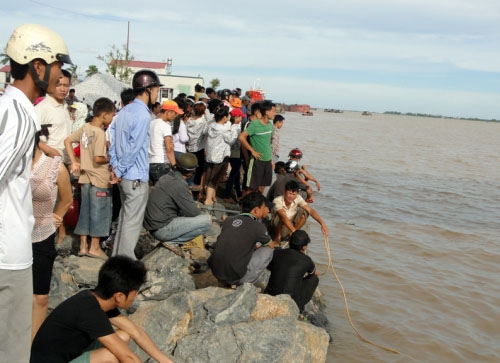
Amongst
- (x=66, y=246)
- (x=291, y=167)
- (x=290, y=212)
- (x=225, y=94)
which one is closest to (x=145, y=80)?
(x=66, y=246)

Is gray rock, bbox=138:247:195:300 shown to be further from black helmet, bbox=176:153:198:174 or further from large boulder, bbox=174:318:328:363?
black helmet, bbox=176:153:198:174

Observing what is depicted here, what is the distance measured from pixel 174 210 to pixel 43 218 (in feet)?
7.45

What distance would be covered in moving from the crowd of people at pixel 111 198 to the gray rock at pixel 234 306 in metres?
0.56

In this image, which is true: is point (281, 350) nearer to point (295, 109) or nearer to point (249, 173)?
point (249, 173)

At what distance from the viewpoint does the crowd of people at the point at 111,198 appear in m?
2.15

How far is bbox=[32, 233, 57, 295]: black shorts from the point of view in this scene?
3428 millimetres

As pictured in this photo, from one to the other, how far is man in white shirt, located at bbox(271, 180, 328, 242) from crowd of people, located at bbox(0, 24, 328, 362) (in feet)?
0.07

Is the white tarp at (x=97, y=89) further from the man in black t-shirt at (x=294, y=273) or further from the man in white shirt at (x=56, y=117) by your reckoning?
the man in black t-shirt at (x=294, y=273)

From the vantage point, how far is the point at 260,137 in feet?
26.3

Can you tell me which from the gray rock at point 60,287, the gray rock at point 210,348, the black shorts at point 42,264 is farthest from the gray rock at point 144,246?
the black shorts at point 42,264

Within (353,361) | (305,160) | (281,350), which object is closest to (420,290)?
(353,361)

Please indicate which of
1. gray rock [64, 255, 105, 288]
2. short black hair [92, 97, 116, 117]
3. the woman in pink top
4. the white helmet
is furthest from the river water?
the white helmet

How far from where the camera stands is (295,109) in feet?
395

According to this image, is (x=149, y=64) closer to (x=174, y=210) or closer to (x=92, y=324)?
(x=174, y=210)
